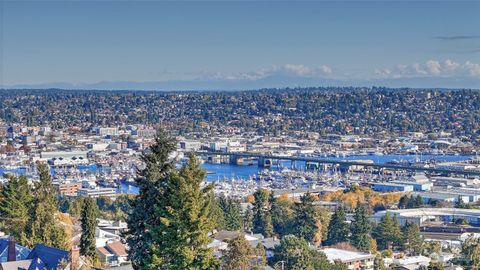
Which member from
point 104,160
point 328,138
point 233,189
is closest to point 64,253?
point 233,189

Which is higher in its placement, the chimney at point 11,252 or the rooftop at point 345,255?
the chimney at point 11,252

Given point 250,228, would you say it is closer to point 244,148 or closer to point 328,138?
point 244,148

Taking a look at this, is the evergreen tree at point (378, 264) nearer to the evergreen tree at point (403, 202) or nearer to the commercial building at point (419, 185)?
the evergreen tree at point (403, 202)

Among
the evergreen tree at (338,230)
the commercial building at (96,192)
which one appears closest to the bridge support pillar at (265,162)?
the commercial building at (96,192)

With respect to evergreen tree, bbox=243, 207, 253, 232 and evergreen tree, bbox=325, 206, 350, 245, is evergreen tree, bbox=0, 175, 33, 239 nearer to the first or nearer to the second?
evergreen tree, bbox=325, 206, 350, 245

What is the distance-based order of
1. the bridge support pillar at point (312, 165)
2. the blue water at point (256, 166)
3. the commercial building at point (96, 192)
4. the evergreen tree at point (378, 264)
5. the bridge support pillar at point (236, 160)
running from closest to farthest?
the evergreen tree at point (378, 264) → the commercial building at point (96, 192) → the blue water at point (256, 166) → the bridge support pillar at point (312, 165) → the bridge support pillar at point (236, 160)

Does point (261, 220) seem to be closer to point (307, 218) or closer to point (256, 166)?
point (307, 218)
